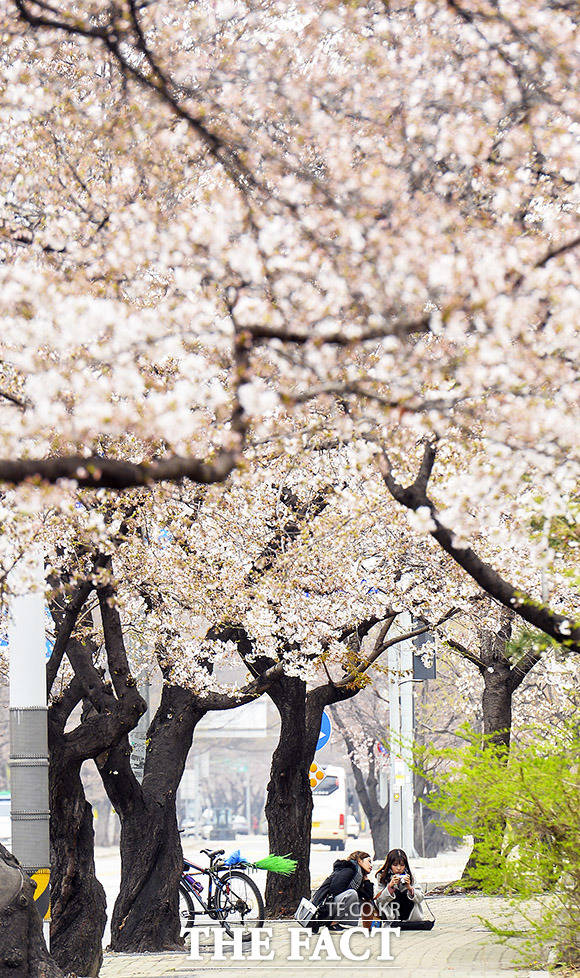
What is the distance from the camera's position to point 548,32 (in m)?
6.70

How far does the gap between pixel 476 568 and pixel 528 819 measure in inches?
101

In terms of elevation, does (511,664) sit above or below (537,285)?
below

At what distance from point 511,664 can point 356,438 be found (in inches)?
582

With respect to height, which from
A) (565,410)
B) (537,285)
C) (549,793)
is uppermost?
(537,285)

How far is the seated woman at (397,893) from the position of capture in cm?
1551

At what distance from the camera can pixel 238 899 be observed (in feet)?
51.2

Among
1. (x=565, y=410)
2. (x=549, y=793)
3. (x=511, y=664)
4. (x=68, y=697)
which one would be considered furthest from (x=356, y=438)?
(x=511, y=664)

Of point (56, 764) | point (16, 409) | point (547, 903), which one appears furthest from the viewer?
point (56, 764)

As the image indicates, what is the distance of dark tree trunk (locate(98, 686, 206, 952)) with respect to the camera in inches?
587

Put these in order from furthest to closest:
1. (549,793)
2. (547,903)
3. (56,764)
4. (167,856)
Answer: (167,856)
(56,764)
(547,903)
(549,793)

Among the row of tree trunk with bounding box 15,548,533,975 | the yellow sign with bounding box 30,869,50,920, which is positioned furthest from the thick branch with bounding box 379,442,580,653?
the row of tree trunk with bounding box 15,548,533,975

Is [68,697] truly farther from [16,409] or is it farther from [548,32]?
[548,32]

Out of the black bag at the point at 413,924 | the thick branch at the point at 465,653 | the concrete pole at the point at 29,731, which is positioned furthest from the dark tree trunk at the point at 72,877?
the thick branch at the point at 465,653

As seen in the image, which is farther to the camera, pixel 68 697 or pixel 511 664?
pixel 511 664
